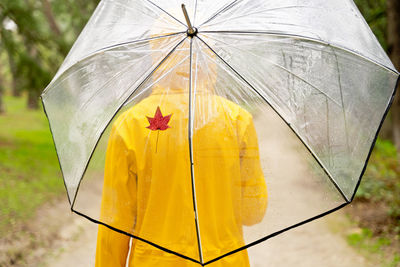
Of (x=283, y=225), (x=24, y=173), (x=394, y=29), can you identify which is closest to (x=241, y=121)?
(x=283, y=225)

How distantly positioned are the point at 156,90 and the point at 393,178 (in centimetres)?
614

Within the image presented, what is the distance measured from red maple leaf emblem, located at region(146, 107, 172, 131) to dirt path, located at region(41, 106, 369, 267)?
42 cm

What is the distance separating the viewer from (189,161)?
1.91 metres

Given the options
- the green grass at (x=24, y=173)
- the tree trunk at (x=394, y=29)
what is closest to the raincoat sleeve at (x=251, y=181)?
the tree trunk at (x=394, y=29)

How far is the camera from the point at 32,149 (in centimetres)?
1266

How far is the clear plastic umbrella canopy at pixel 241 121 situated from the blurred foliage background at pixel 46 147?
13.4 ft

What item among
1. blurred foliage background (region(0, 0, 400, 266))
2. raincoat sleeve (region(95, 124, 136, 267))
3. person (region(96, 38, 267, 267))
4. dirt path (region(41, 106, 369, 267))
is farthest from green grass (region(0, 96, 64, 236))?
person (region(96, 38, 267, 267))

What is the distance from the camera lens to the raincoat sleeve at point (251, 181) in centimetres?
192

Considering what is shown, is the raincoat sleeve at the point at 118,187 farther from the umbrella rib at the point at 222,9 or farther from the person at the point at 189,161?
the umbrella rib at the point at 222,9

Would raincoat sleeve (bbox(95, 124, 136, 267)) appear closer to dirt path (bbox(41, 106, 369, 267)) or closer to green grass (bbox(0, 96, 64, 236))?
dirt path (bbox(41, 106, 369, 267))

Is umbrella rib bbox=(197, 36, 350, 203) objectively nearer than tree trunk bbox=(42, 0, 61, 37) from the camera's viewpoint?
Yes

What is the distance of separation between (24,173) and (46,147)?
11.7ft

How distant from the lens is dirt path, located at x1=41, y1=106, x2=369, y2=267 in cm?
191

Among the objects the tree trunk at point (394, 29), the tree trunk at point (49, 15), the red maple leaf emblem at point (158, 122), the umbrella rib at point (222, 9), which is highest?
the tree trunk at point (49, 15)
